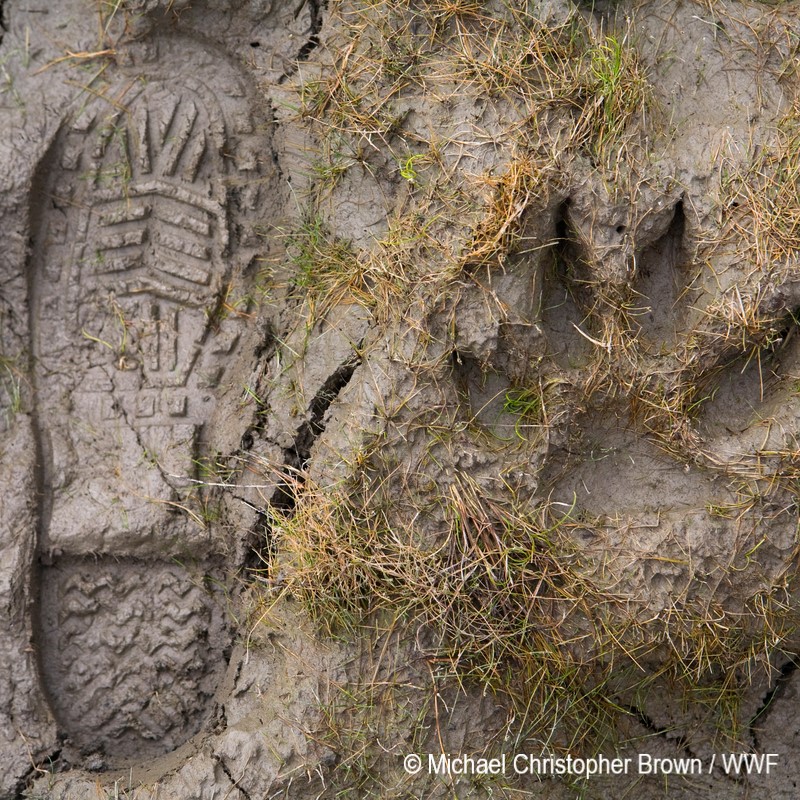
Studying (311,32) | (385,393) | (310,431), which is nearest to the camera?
(385,393)

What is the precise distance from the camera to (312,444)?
2.36 meters

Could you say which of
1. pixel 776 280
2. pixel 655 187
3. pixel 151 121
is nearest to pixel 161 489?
pixel 151 121

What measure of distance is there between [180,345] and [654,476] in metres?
1.33

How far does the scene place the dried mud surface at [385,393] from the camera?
2223 mm

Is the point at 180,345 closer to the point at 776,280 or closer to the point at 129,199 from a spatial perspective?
the point at 129,199

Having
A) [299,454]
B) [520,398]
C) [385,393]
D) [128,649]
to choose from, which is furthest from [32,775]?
[520,398]

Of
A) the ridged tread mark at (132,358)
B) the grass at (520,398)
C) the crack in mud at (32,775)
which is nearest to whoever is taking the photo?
the grass at (520,398)

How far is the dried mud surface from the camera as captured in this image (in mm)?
2223

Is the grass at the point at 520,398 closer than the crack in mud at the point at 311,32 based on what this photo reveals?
Yes

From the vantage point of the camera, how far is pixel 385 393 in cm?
223

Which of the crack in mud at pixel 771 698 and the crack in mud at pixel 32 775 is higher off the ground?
the crack in mud at pixel 771 698

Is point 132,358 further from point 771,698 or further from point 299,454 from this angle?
point 771,698

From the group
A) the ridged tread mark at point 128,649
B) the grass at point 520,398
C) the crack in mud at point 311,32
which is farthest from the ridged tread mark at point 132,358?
the grass at point 520,398

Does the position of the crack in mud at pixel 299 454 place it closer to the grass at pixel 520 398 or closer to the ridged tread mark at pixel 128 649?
the grass at pixel 520 398
